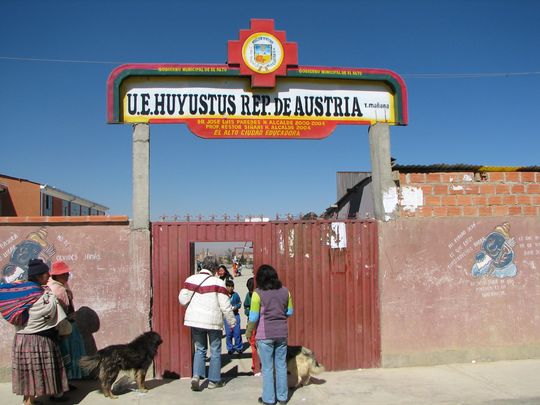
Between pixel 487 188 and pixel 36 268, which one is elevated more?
pixel 487 188

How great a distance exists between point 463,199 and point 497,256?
105 cm

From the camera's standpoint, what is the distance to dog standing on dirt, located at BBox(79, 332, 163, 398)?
6000 millimetres

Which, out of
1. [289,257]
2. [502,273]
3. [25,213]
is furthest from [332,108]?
[25,213]

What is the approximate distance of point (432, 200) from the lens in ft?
25.6

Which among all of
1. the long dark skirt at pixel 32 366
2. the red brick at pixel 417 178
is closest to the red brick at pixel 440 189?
the red brick at pixel 417 178

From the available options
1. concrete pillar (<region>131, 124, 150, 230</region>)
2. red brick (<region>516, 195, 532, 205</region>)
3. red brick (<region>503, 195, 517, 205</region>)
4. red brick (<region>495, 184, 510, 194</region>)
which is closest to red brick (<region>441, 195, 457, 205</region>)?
red brick (<region>495, 184, 510, 194</region>)

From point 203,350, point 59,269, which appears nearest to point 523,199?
point 203,350

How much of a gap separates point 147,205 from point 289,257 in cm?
218

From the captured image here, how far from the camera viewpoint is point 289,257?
7438 millimetres

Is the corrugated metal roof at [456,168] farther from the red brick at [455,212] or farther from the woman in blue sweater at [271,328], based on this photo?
the woman in blue sweater at [271,328]

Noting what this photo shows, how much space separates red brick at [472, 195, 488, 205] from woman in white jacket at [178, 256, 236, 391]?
4.19 m

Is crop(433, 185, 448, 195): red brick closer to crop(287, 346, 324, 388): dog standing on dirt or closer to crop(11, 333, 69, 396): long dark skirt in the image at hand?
crop(287, 346, 324, 388): dog standing on dirt

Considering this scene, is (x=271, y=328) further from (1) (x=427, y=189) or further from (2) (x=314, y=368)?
(1) (x=427, y=189)

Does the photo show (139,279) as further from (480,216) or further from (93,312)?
(480,216)
